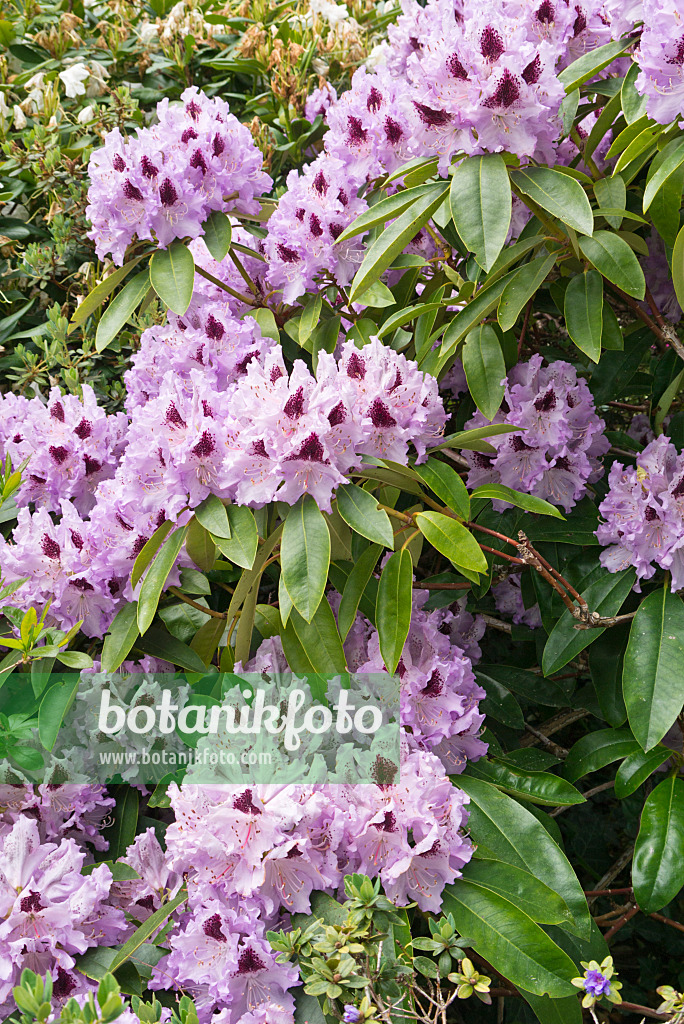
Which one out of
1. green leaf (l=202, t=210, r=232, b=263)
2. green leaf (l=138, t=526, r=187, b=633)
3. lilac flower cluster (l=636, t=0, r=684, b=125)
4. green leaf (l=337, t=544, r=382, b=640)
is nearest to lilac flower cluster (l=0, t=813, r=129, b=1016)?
green leaf (l=138, t=526, r=187, b=633)

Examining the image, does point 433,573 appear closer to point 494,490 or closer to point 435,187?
point 494,490

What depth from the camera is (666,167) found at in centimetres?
109

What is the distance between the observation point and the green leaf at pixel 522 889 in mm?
1100

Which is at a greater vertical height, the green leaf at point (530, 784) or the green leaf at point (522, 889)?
the green leaf at point (522, 889)

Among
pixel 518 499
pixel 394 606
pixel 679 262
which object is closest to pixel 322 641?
pixel 394 606

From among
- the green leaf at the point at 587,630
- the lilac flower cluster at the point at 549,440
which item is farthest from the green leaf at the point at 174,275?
the green leaf at the point at 587,630

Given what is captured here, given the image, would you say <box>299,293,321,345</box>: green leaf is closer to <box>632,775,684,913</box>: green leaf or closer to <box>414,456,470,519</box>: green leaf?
<box>414,456,470,519</box>: green leaf

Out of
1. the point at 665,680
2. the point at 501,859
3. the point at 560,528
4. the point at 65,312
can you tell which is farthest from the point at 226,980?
the point at 65,312

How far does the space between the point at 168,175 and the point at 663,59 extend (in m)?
0.79

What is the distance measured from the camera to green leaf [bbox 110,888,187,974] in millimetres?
1113

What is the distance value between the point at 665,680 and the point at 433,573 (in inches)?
22.5

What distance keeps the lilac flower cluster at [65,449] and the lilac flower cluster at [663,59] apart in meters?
0.94

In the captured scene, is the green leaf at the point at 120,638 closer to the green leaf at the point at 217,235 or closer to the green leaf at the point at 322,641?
the green leaf at the point at 322,641

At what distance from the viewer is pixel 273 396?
1.11m
